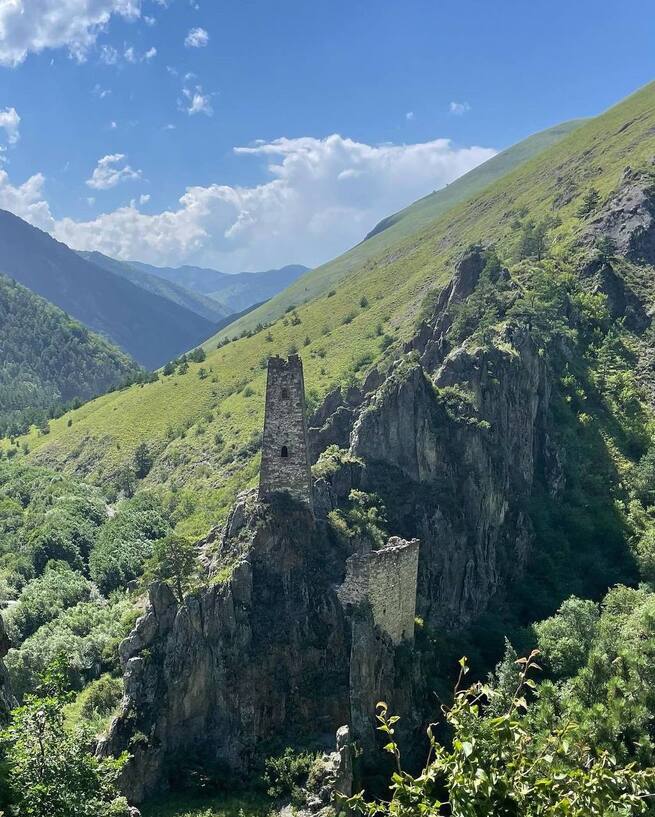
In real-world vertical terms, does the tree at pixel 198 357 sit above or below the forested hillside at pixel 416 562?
above

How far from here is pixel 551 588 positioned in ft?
213

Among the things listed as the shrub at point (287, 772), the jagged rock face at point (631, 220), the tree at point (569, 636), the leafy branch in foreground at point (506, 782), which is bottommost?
the tree at point (569, 636)

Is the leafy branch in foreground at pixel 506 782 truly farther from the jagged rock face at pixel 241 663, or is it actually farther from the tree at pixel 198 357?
the tree at pixel 198 357

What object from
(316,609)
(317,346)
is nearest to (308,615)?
Answer: (316,609)

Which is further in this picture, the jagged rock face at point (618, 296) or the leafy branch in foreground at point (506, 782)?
the jagged rock face at point (618, 296)

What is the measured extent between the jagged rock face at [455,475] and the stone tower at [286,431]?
11.5m

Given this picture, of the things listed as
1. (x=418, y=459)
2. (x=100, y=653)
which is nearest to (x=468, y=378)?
(x=418, y=459)

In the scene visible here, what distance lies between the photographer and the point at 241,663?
140 feet

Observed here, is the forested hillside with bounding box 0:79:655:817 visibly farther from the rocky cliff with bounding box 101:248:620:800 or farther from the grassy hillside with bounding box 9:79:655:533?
the grassy hillside with bounding box 9:79:655:533

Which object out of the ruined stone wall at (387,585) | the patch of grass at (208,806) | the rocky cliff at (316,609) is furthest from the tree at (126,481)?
the patch of grass at (208,806)

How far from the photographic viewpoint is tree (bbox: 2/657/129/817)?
18219mm

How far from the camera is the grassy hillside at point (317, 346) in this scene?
10938 cm

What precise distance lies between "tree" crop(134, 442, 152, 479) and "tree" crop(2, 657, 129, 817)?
99.6m

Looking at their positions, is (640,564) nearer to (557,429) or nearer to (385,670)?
(557,429)
